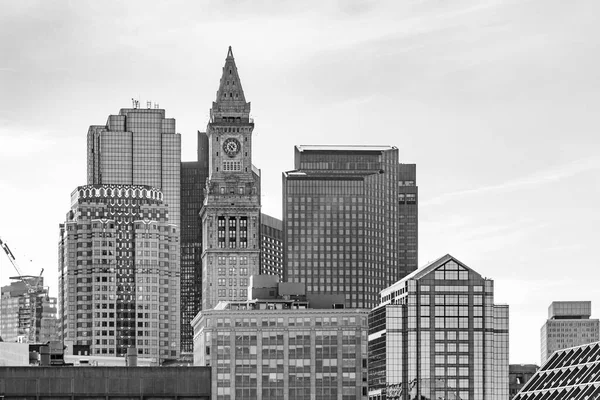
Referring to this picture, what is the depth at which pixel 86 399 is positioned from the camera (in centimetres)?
16825

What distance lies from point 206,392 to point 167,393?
3959 mm

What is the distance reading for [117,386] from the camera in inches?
6604

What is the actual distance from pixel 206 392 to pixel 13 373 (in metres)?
19.5

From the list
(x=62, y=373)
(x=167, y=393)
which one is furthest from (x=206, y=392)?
(x=62, y=373)

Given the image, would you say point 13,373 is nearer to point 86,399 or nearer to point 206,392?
point 86,399

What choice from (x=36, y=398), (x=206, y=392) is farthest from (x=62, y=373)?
(x=206, y=392)

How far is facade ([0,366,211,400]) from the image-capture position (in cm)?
16725

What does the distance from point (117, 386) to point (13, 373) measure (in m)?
10.8

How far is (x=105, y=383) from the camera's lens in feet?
550

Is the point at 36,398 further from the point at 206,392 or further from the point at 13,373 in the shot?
the point at 206,392

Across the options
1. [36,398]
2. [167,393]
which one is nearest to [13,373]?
[36,398]

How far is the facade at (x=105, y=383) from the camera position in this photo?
167250 millimetres

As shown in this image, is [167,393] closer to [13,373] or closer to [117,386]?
[117,386]

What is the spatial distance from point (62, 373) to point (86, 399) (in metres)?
3.79
